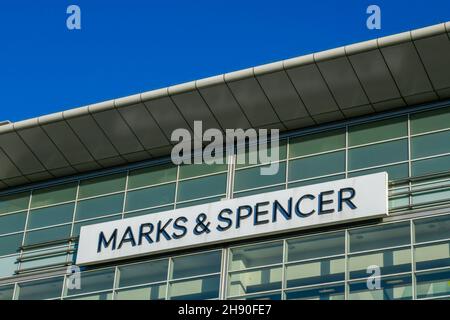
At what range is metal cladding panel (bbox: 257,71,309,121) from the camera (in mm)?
25719

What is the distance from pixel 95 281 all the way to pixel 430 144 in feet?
30.0

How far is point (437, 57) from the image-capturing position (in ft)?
80.6

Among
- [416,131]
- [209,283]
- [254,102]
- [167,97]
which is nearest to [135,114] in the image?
[167,97]

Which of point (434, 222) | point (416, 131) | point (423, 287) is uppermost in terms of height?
point (416, 131)

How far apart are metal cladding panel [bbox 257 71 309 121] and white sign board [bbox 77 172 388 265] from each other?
88.9 inches

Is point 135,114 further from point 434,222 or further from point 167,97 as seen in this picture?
point 434,222

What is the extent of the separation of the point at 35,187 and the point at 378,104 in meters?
10.2

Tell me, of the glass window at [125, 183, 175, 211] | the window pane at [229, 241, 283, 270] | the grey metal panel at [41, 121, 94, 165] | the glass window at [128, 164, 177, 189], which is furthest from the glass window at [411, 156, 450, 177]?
the grey metal panel at [41, 121, 94, 165]

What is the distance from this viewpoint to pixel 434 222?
23.6 m

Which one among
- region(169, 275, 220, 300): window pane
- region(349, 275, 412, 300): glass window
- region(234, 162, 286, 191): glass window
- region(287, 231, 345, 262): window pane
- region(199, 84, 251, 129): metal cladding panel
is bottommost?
region(349, 275, 412, 300): glass window

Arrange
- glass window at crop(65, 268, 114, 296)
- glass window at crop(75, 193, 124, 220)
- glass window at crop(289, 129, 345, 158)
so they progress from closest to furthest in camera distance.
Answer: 1. glass window at crop(289, 129, 345, 158)
2. glass window at crop(65, 268, 114, 296)
3. glass window at crop(75, 193, 124, 220)

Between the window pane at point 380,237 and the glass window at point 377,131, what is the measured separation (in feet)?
8.66

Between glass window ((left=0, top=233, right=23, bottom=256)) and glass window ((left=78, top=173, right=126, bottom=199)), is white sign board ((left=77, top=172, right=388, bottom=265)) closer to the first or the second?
glass window ((left=78, top=173, right=126, bottom=199))

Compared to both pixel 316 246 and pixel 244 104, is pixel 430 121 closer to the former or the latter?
pixel 316 246
